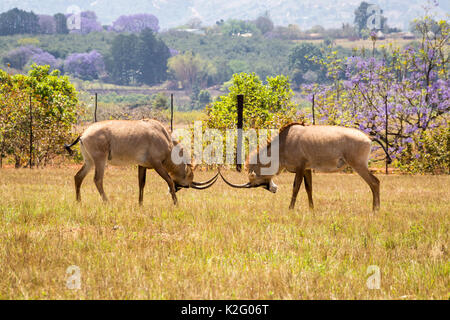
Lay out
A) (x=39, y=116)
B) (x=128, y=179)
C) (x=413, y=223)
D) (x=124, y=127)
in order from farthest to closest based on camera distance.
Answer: (x=39, y=116) < (x=128, y=179) < (x=124, y=127) < (x=413, y=223)

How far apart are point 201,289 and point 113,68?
561 ft

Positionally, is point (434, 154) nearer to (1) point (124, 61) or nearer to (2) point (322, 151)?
(2) point (322, 151)

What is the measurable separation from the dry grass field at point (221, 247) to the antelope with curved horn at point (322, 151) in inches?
25.0

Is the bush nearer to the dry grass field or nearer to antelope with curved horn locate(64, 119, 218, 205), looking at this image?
the dry grass field

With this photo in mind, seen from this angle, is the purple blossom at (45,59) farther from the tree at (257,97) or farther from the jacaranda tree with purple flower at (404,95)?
the jacaranda tree with purple flower at (404,95)

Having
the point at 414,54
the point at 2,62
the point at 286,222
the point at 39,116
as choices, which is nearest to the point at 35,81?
the point at 39,116

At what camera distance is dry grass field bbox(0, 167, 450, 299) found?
17.2 ft

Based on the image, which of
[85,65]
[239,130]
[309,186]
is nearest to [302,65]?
[85,65]

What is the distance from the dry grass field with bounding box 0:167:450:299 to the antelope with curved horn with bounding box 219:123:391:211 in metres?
0.63

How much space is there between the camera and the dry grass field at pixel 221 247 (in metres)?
5.25

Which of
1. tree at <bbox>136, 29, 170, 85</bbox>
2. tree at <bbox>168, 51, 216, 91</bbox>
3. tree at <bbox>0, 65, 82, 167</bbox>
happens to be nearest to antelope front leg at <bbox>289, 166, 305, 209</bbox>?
tree at <bbox>0, 65, 82, 167</bbox>

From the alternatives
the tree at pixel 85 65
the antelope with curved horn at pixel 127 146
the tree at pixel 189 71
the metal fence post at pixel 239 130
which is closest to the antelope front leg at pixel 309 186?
the antelope with curved horn at pixel 127 146

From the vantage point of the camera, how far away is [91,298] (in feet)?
16.2
